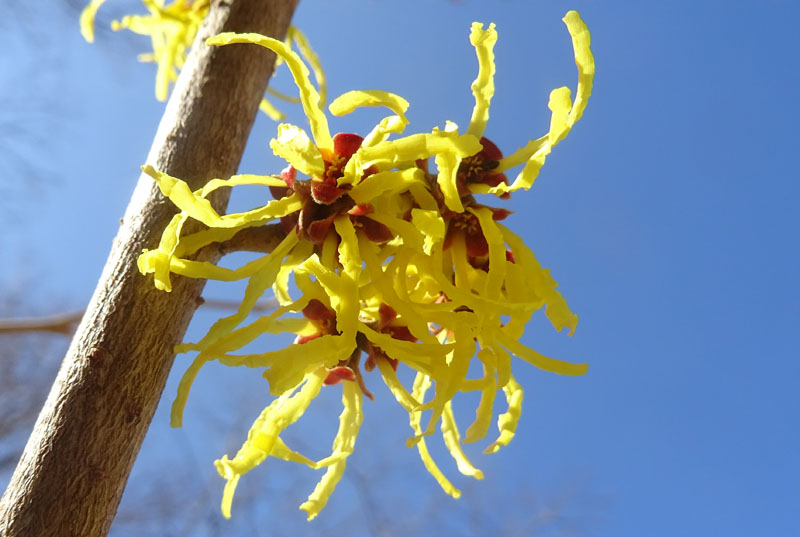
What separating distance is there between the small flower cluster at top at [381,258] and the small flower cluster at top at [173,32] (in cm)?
70

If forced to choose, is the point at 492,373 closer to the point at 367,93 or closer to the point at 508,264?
the point at 508,264

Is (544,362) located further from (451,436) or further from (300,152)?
(300,152)

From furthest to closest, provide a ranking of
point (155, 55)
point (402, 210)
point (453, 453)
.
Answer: point (155, 55), point (453, 453), point (402, 210)

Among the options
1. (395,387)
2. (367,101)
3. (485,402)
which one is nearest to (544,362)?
(485,402)

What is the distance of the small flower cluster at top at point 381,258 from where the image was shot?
75 centimetres

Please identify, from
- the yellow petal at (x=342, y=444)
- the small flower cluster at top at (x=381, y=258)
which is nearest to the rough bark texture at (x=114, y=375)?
the small flower cluster at top at (x=381, y=258)

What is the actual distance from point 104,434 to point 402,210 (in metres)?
0.45

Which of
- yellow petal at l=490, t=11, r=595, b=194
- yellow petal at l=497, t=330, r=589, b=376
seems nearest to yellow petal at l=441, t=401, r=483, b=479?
yellow petal at l=497, t=330, r=589, b=376

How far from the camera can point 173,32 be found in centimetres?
149

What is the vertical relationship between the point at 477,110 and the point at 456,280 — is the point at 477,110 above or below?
above

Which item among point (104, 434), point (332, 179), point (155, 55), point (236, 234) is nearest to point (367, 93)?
point (332, 179)

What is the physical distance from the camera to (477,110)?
0.88m

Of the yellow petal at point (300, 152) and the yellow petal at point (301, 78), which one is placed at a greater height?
the yellow petal at point (301, 78)

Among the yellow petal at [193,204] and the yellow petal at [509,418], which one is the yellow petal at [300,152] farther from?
the yellow petal at [509,418]
